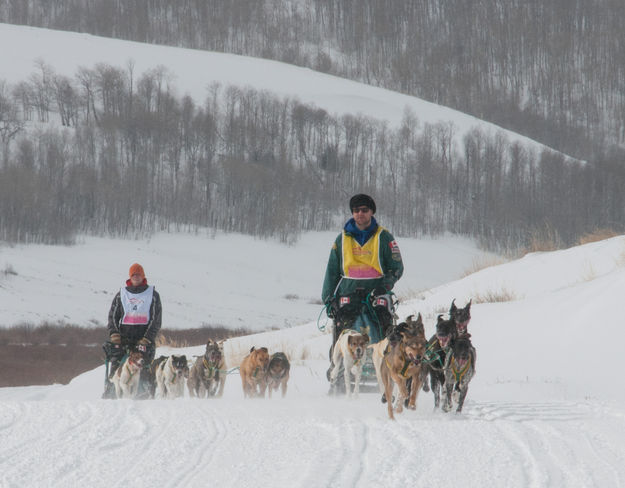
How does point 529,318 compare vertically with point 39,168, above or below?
below

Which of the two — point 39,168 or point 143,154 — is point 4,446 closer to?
point 39,168

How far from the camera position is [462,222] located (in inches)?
3012

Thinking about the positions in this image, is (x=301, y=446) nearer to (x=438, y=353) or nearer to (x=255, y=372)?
(x=438, y=353)

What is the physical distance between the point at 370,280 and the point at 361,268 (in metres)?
0.17

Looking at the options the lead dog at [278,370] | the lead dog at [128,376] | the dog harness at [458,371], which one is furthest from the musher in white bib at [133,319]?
the dog harness at [458,371]

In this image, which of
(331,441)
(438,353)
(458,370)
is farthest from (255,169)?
(331,441)

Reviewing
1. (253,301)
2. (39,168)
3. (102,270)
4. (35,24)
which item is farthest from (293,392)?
(35,24)

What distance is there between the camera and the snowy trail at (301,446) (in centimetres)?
369

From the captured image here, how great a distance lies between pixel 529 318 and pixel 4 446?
32.8ft

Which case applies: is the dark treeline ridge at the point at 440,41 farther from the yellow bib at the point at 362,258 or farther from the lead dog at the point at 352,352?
the lead dog at the point at 352,352

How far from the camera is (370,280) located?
7672mm

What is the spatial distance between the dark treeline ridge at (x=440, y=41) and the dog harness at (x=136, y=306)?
104203 mm

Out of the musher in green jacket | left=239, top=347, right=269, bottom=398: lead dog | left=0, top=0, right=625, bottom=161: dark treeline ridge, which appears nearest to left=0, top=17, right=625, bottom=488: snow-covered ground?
left=239, top=347, right=269, bottom=398: lead dog

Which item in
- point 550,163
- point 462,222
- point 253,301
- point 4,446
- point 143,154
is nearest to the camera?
point 4,446
